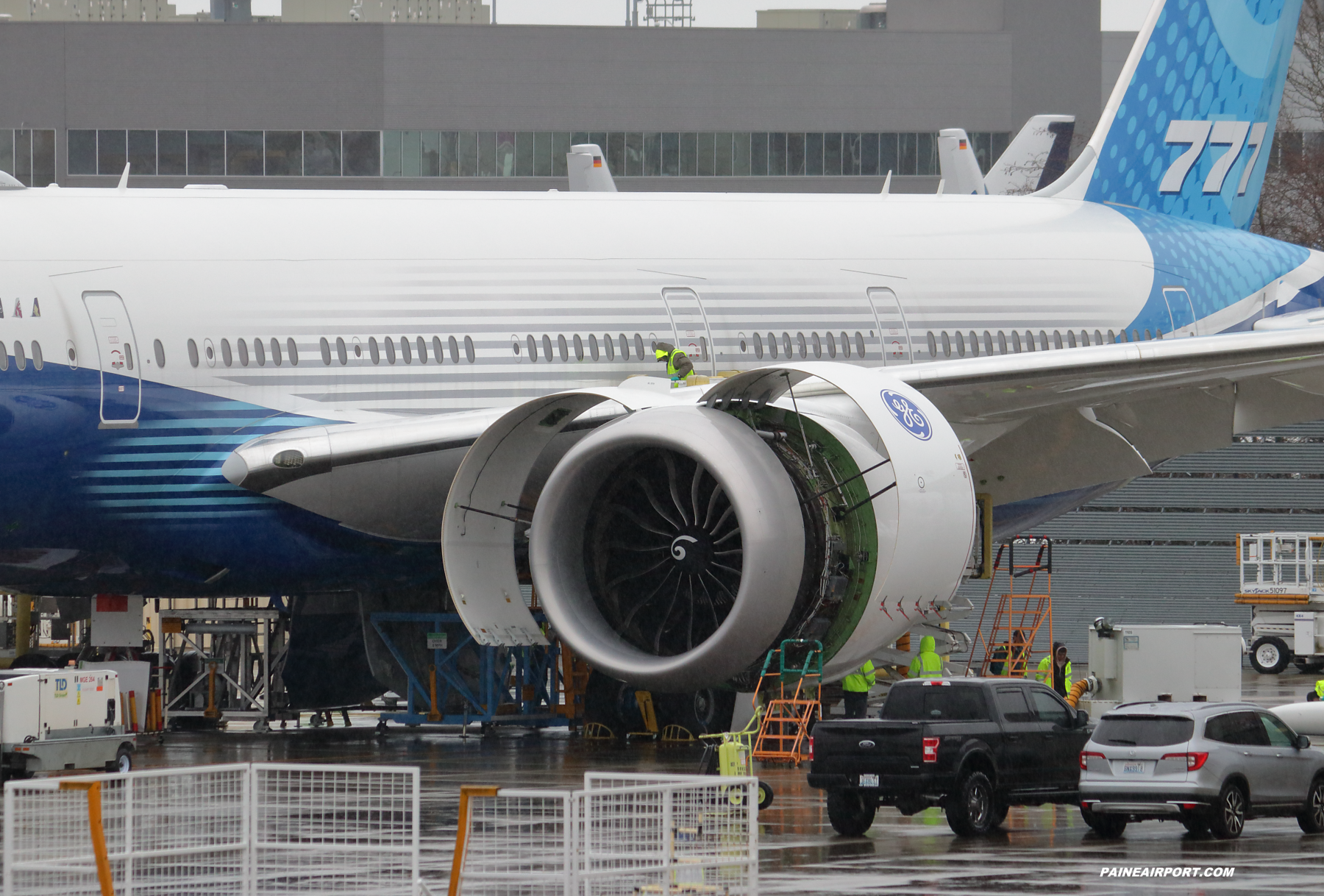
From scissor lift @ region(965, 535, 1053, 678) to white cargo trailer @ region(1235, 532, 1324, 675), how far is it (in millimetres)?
3499

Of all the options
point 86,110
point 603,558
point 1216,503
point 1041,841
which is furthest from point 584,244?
point 86,110

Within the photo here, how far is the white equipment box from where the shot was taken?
2538 centimetres

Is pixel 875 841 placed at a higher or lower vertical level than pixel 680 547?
Result: lower

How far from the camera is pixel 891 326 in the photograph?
1967 cm

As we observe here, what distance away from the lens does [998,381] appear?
16.2 metres

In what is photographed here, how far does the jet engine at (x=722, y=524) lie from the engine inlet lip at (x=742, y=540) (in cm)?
1

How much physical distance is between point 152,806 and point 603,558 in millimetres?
5788

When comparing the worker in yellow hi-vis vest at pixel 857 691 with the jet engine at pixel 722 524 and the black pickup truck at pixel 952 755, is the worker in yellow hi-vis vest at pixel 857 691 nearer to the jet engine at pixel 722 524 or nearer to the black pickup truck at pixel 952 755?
the jet engine at pixel 722 524

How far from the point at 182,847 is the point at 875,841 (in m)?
5.08

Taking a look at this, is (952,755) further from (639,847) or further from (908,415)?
(639,847)

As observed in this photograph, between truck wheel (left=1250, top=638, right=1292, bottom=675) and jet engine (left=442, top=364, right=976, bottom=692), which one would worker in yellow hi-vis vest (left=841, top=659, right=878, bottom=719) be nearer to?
jet engine (left=442, top=364, right=976, bottom=692)

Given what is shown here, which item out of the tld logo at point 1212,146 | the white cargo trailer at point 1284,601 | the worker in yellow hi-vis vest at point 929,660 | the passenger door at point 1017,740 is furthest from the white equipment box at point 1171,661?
the passenger door at point 1017,740

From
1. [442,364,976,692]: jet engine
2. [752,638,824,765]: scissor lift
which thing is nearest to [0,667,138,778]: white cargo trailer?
[442,364,976,692]: jet engine

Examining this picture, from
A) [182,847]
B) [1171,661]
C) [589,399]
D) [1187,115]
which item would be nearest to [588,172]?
[1187,115]
